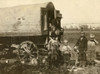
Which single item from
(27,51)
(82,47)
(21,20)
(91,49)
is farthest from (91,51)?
(21,20)

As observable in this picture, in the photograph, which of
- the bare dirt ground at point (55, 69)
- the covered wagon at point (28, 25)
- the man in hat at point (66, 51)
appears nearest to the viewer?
the bare dirt ground at point (55, 69)

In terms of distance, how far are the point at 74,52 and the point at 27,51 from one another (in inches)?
26.3

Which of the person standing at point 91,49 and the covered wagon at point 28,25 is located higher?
the covered wagon at point 28,25

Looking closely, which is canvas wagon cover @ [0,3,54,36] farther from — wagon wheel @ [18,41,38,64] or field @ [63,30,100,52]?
field @ [63,30,100,52]

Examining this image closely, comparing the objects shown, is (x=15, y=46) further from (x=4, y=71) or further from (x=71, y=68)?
(x=71, y=68)

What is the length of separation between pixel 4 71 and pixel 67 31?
1.05m

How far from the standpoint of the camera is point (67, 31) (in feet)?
10.6

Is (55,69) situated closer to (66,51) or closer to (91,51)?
(66,51)

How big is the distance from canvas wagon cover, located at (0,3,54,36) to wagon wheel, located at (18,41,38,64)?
142 mm

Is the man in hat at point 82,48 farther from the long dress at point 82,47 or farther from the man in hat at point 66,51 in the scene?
the man in hat at point 66,51

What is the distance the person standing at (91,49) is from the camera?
10.3 feet

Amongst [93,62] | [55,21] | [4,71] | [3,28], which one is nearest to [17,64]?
[4,71]

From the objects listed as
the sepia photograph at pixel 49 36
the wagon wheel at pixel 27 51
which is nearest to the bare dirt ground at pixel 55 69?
the sepia photograph at pixel 49 36

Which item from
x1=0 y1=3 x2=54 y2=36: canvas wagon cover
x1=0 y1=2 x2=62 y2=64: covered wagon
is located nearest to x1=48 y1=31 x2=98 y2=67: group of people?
x1=0 y1=2 x2=62 y2=64: covered wagon
